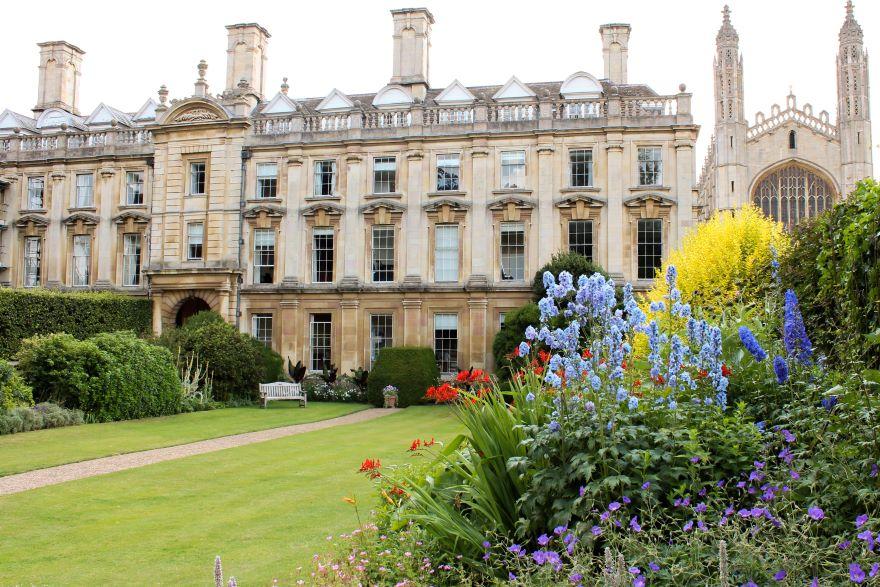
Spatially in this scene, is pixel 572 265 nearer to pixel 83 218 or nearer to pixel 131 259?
pixel 131 259

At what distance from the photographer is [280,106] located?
3228cm

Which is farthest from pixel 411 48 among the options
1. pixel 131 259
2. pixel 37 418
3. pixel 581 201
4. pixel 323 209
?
pixel 37 418

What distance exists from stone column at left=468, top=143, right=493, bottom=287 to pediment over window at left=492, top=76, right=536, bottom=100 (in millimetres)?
2599

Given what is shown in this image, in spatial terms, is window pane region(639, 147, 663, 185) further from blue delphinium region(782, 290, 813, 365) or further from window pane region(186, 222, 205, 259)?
blue delphinium region(782, 290, 813, 365)

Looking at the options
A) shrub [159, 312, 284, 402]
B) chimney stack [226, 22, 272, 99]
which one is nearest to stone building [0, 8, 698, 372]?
chimney stack [226, 22, 272, 99]

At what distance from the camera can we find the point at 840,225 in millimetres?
7570

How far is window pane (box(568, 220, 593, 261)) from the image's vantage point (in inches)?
1117

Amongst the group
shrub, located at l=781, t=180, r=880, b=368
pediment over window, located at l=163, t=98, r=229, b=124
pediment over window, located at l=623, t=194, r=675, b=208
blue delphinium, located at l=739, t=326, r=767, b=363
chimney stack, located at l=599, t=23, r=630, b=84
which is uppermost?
chimney stack, located at l=599, t=23, r=630, b=84

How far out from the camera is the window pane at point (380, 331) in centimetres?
2962

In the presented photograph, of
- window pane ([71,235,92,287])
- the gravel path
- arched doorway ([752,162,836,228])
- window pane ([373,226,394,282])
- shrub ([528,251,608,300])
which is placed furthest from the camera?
arched doorway ([752,162,836,228])

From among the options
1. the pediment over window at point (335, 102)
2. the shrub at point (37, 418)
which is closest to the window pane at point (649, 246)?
the pediment over window at point (335, 102)

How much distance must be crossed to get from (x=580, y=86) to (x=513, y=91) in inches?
105

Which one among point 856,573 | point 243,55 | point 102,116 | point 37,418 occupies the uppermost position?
point 243,55

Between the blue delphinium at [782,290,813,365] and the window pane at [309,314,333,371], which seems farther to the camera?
the window pane at [309,314,333,371]
